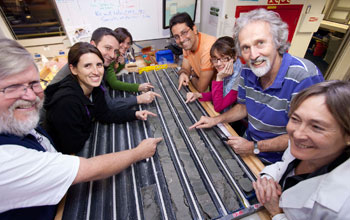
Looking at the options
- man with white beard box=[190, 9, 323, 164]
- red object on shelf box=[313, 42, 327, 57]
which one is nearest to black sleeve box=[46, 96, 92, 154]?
man with white beard box=[190, 9, 323, 164]

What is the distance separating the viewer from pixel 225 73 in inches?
57.8

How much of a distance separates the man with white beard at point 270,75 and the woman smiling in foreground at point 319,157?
313 millimetres

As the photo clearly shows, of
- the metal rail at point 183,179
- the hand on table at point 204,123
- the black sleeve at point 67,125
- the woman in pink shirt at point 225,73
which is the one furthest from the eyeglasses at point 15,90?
the woman in pink shirt at point 225,73

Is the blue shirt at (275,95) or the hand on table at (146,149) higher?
the blue shirt at (275,95)

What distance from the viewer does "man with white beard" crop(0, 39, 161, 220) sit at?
60cm

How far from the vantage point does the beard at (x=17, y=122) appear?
0.69 m

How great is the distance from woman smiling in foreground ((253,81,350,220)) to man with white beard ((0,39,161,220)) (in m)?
0.82

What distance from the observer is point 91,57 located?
126 cm

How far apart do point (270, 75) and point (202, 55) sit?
80 centimetres

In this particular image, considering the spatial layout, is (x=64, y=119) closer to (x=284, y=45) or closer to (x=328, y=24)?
Result: (x=284, y=45)

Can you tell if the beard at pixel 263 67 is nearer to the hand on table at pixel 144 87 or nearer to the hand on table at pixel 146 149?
the hand on table at pixel 146 149

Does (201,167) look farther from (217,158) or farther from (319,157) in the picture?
(319,157)

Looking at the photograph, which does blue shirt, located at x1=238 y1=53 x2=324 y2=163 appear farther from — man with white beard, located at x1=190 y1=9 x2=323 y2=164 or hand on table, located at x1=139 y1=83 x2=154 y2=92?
hand on table, located at x1=139 y1=83 x2=154 y2=92

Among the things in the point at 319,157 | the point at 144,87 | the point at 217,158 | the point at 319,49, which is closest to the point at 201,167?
the point at 217,158
